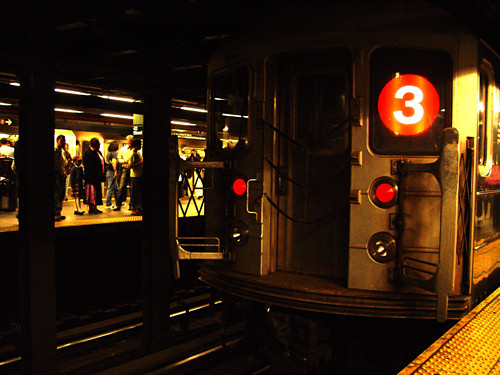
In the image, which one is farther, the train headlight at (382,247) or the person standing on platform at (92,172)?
the person standing on platform at (92,172)

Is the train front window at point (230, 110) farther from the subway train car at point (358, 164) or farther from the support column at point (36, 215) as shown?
the support column at point (36, 215)

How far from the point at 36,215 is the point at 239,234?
179cm

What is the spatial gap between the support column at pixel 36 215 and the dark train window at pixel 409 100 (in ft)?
9.24

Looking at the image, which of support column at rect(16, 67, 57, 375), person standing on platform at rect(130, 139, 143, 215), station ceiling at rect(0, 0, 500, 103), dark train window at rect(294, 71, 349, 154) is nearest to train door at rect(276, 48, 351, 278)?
dark train window at rect(294, 71, 349, 154)

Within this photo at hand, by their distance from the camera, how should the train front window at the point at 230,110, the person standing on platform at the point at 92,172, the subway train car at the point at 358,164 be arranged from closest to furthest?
1. the subway train car at the point at 358,164
2. the train front window at the point at 230,110
3. the person standing on platform at the point at 92,172

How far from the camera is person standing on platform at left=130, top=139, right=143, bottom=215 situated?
954 cm

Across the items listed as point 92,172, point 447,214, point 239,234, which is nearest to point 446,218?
point 447,214

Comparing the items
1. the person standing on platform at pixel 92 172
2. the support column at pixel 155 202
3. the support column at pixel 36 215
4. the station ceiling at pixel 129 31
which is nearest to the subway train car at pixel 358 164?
the station ceiling at pixel 129 31

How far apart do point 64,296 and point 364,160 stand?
5.33 metres

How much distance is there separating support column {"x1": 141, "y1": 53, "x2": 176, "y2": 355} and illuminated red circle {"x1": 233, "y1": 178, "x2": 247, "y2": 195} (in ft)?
4.25

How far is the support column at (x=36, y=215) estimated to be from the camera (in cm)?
414

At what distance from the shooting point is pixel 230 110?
451 cm

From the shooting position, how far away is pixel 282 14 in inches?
163

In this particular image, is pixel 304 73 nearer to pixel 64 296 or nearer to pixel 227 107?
pixel 227 107
